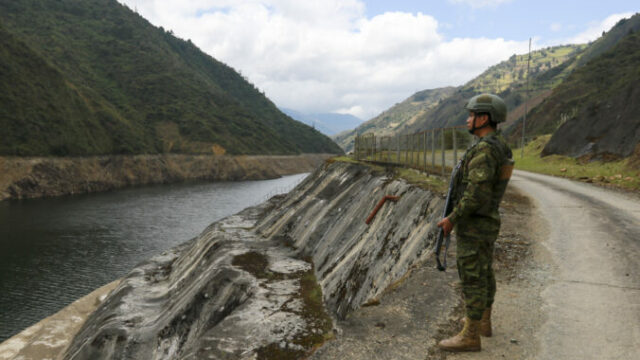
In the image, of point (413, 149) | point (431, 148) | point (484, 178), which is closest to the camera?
point (484, 178)

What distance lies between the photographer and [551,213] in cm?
1179

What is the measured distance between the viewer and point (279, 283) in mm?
16172

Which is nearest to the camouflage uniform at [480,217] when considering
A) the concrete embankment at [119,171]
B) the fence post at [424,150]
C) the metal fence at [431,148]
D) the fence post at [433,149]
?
the metal fence at [431,148]

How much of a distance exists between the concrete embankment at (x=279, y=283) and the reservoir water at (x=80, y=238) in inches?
268

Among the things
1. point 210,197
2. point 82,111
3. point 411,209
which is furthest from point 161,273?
point 82,111

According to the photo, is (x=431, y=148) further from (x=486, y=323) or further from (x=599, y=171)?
(x=486, y=323)

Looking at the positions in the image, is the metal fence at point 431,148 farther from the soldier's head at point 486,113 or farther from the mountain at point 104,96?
the mountain at point 104,96

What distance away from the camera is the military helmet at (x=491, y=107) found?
4688 mm

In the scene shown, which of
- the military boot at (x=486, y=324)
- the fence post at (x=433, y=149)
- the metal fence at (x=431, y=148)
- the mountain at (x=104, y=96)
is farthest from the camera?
the mountain at (x=104, y=96)

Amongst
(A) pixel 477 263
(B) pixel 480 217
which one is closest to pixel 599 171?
(B) pixel 480 217

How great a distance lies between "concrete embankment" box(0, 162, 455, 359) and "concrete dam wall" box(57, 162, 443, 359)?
52mm

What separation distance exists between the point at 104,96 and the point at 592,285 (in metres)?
133

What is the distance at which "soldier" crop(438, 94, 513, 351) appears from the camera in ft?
14.6

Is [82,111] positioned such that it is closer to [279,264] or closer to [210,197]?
[210,197]
